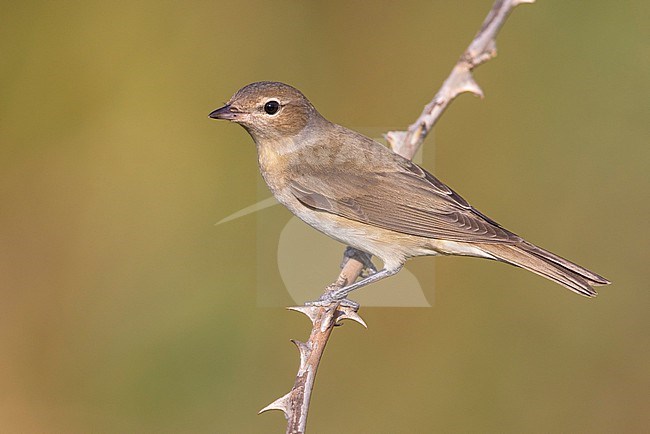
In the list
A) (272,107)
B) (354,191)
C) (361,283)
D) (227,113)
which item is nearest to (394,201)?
(354,191)

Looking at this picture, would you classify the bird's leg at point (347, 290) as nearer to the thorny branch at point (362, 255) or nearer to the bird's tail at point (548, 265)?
the thorny branch at point (362, 255)

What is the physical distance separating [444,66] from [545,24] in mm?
719

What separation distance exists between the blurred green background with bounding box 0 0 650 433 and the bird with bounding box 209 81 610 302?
78cm

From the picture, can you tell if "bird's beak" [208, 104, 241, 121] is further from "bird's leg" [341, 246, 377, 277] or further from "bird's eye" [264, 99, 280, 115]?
"bird's leg" [341, 246, 377, 277]

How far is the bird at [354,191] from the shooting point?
162 inches

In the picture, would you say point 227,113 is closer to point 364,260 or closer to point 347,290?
point 347,290

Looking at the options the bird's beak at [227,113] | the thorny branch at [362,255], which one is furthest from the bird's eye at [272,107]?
the thorny branch at [362,255]

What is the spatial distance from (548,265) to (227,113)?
1.71 meters

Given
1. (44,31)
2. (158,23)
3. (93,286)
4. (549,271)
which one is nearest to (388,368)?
(549,271)

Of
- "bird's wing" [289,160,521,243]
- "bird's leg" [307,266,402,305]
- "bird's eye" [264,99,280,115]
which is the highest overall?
"bird's eye" [264,99,280,115]

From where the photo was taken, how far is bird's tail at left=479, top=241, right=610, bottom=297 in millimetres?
3799

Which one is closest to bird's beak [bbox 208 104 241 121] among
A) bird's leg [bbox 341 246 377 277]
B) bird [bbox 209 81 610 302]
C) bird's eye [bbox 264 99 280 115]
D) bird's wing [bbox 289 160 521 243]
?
bird [bbox 209 81 610 302]

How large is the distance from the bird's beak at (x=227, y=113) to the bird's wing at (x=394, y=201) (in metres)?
0.50

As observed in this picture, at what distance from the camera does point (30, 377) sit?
16.2 feet
